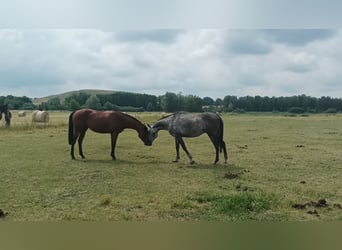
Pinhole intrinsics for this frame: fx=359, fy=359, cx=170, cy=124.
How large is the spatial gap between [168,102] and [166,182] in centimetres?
349

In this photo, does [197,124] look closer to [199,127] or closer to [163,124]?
[199,127]

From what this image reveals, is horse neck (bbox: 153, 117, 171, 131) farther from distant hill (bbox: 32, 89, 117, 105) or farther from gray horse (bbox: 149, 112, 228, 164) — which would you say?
distant hill (bbox: 32, 89, 117, 105)

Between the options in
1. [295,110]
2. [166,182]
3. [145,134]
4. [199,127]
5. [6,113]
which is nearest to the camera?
[166,182]

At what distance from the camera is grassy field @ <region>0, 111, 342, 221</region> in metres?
5.74

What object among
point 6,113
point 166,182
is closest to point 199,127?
point 166,182

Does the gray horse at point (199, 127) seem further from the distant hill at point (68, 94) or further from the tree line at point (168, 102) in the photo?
the distant hill at point (68, 94)

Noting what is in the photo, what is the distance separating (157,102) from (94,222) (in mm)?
6358

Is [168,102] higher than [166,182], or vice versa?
[168,102]

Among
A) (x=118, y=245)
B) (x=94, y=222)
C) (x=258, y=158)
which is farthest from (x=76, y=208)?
(x=258, y=158)

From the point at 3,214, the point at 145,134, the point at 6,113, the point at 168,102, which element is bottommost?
the point at 3,214

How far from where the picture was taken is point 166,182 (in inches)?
315

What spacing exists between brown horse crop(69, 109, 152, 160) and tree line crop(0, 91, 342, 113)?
1.03 feet

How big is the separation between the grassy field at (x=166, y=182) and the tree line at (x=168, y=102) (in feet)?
3.28

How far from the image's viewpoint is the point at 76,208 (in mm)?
5934
